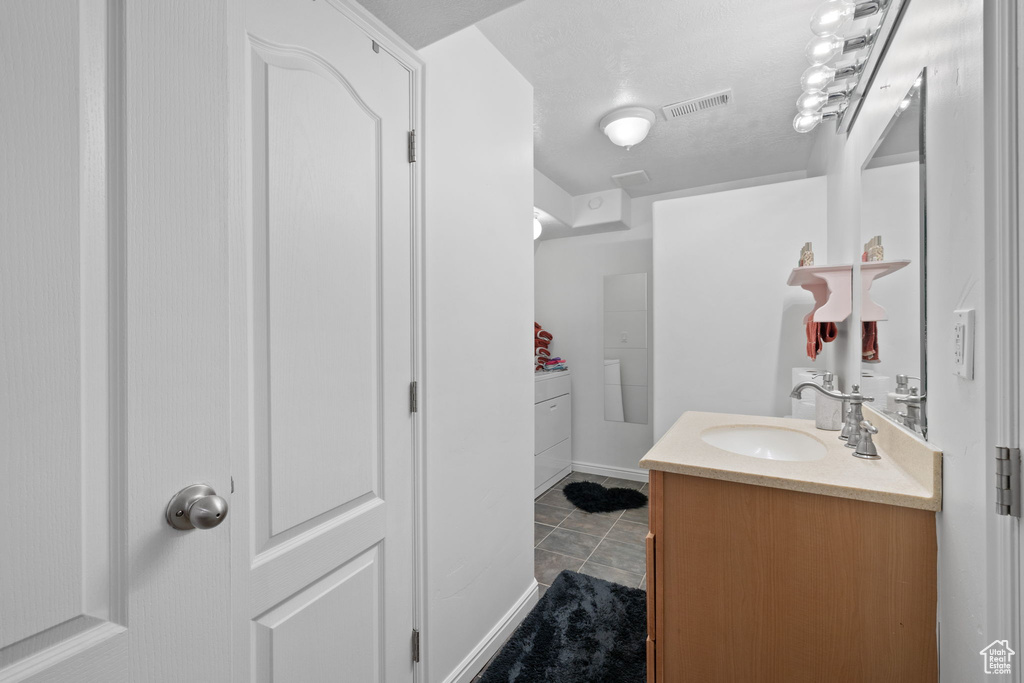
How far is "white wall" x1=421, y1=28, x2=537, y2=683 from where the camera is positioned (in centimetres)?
134

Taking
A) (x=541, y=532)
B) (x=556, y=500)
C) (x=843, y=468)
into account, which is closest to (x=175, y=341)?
(x=843, y=468)

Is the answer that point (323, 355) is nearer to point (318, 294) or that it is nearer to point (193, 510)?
point (318, 294)

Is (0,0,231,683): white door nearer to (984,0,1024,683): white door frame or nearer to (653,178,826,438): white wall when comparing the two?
(984,0,1024,683): white door frame

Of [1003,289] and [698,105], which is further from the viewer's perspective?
[698,105]

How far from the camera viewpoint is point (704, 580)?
1.23 metres

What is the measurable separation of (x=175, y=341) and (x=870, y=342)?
6.37 ft

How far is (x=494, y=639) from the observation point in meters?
1.63

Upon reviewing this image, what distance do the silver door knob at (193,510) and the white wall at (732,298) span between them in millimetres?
2750

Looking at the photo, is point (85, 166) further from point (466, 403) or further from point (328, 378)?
point (466, 403)

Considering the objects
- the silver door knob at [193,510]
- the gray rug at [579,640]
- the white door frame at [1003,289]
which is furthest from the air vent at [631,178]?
the silver door knob at [193,510]

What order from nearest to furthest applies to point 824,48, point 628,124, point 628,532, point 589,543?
point 824,48 < point 628,124 < point 589,543 < point 628,532

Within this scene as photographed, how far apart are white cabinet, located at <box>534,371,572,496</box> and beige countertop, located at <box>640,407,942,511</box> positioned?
1839 millimetres

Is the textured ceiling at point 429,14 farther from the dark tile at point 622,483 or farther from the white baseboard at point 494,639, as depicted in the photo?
the dark tile at point 622,483

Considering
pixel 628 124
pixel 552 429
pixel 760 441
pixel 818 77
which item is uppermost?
pixel 628 124
